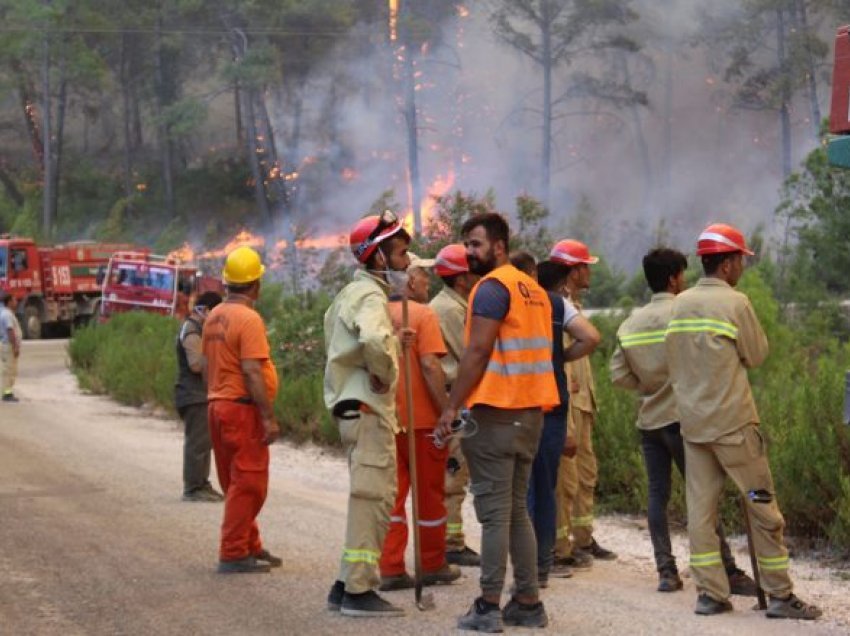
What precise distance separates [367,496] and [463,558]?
170cm

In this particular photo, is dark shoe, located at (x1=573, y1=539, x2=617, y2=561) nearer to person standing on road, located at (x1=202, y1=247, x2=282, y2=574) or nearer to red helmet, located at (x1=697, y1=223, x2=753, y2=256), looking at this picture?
person standing on road, located at (x1=202, y1=247, x2=282, y2=574)

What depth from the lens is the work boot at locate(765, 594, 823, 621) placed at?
25.1 ft

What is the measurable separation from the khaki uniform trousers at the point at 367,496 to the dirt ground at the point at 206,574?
0.23 metres

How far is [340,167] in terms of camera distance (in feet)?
185

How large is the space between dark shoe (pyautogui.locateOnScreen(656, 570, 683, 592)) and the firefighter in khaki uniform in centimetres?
69

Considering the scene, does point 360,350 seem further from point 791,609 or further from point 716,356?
point 791,609

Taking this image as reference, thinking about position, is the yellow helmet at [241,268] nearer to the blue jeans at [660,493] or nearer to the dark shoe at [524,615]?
the blue jeans at [660,493]

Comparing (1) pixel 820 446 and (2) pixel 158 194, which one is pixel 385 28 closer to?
(2) pixel 158 194

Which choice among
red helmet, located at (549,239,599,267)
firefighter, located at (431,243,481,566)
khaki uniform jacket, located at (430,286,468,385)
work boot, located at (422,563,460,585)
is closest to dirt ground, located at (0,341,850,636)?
work boot, located at (422,563,460,585)

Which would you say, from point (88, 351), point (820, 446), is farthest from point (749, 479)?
point (88, 351)

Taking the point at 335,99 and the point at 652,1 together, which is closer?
the point at 652,1

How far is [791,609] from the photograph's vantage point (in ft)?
25.2

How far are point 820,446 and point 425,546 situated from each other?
2854 millimetres

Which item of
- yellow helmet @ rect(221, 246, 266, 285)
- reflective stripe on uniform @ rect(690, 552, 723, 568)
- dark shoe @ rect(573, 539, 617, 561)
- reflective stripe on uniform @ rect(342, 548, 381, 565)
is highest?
yellow helmet @ rect(221, 246, 266, 285)
